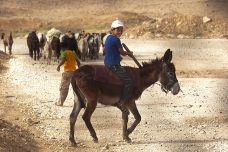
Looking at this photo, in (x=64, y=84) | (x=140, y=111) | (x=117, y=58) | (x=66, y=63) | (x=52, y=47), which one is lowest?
(x=52, y=47)

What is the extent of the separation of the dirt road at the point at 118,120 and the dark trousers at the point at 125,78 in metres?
0.75

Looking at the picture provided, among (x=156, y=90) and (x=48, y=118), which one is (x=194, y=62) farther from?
(x=48, y=118)

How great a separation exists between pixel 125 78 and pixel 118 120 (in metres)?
2.11

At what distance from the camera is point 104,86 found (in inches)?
350

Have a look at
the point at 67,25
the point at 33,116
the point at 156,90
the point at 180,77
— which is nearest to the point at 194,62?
the point at 180,77

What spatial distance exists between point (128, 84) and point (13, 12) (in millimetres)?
70616

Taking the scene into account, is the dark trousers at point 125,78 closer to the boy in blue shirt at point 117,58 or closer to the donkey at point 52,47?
the boy in blue shirt at point 117,58

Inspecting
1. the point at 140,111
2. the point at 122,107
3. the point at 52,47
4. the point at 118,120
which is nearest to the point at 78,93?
the point at 122,107

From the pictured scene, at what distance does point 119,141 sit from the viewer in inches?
360

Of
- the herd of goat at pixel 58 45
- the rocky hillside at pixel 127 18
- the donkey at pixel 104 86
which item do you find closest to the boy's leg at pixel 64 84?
the donkey at pixel 104 86

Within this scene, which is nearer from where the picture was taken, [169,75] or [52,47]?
[169,75]

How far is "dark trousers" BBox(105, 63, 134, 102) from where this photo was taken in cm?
894

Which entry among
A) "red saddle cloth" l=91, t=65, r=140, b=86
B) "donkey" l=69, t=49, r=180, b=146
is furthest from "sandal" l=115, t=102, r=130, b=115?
"red saddle cloth" l=91, t=65, r=140, b=86

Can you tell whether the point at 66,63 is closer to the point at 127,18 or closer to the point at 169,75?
the point at 169,75
